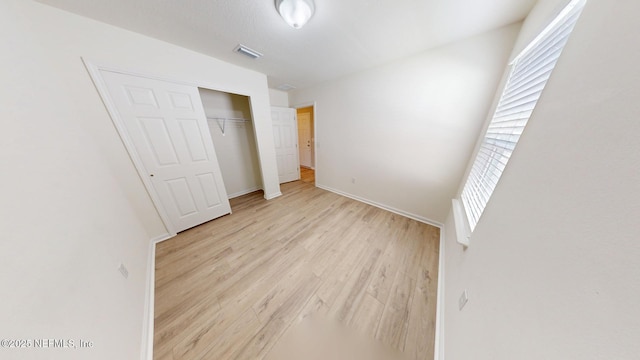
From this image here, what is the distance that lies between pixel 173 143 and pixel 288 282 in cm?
210

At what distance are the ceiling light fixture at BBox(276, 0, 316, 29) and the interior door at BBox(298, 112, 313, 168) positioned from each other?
3.04 meters

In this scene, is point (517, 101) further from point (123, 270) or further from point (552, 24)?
point (123, 270)

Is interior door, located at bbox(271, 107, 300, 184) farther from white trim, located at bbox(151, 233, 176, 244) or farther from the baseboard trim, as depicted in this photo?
the baseboard trim

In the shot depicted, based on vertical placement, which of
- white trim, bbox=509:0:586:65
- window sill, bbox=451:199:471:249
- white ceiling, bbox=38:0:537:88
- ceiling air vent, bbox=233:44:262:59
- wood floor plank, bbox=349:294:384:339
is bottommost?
wood floor plank, bbox=349:294:384:339

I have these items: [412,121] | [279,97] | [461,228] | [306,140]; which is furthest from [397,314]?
[306,140]

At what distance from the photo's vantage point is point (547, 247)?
1.52ft

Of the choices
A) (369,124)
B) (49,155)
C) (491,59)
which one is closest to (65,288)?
(49,155)

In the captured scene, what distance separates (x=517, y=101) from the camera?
1086mm

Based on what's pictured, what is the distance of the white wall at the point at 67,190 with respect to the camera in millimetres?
614

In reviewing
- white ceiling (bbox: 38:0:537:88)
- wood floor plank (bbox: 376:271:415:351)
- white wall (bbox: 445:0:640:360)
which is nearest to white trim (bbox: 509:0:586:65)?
white wall (bbox: 445:0:640:360)

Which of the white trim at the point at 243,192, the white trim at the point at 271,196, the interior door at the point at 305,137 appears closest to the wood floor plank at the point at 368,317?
the white trim at the point at 271,196

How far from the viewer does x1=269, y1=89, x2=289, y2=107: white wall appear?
3215 mm

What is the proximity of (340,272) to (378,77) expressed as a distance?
8.34 feet

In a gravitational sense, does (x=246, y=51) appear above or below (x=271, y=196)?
above
